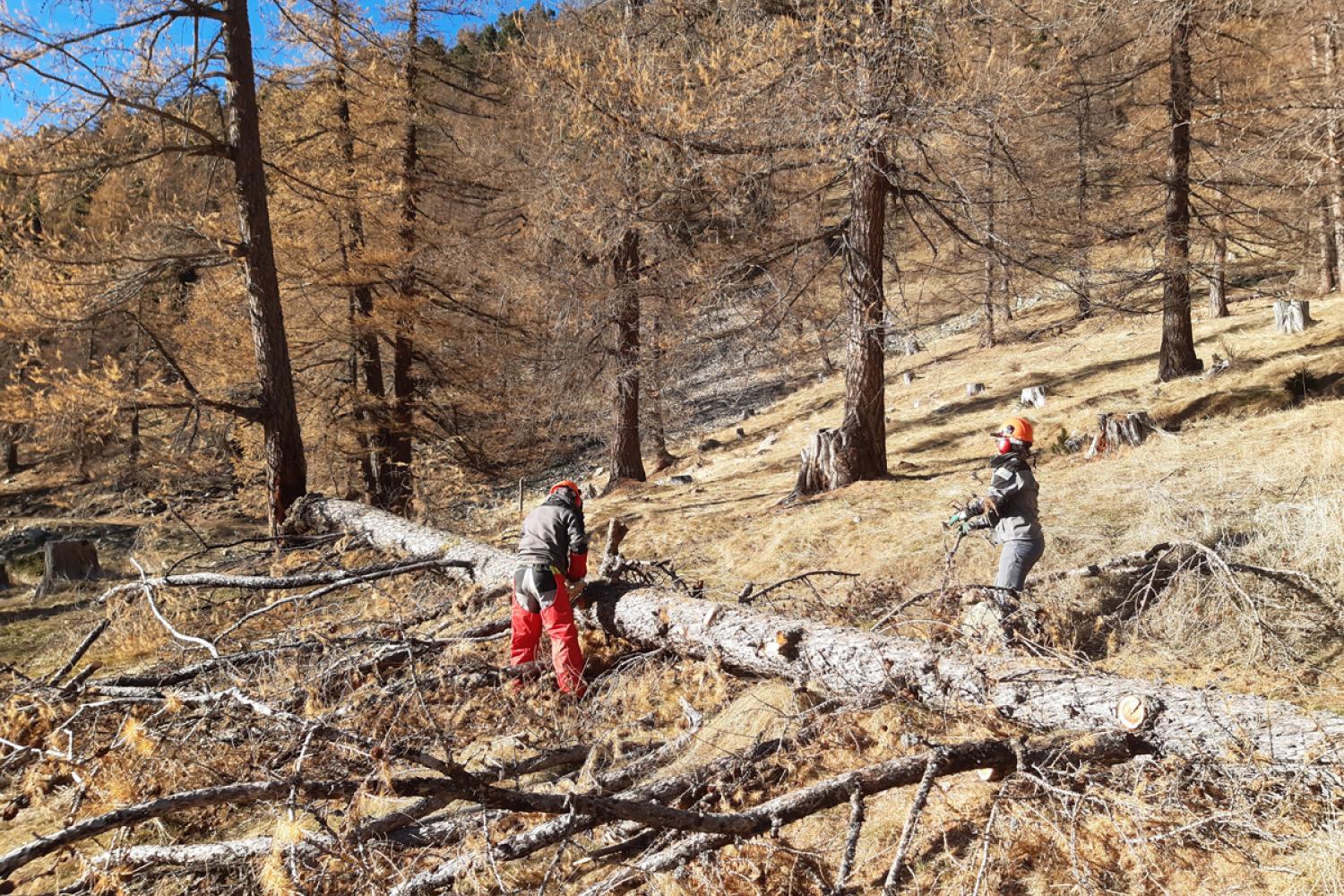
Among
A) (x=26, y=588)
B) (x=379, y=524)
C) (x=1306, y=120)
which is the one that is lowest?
(x=26, y=588)

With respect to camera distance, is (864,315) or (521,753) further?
(864,315)

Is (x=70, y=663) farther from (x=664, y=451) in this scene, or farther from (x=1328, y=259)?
(x=1328, y=259)

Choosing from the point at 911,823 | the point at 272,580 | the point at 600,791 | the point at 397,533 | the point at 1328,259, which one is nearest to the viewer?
the point at 911,823

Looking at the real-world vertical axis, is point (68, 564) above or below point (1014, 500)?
below

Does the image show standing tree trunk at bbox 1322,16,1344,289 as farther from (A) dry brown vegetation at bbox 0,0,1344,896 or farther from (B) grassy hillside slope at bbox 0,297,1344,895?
(B) grassy hillside slope at bbox 0,297,1344,895

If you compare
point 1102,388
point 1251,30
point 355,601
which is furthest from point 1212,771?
point 1251,30

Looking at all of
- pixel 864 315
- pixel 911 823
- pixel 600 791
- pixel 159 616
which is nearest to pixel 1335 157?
pixel 864 315

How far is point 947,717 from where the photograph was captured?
3.64m

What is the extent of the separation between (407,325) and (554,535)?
8.47 m

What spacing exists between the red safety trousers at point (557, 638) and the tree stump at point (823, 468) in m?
5.31

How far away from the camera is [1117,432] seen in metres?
9.73

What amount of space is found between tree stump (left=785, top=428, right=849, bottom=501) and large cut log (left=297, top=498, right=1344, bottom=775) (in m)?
5.02

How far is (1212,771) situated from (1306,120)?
7320mm

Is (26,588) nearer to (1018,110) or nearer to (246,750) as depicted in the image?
(246,750)
